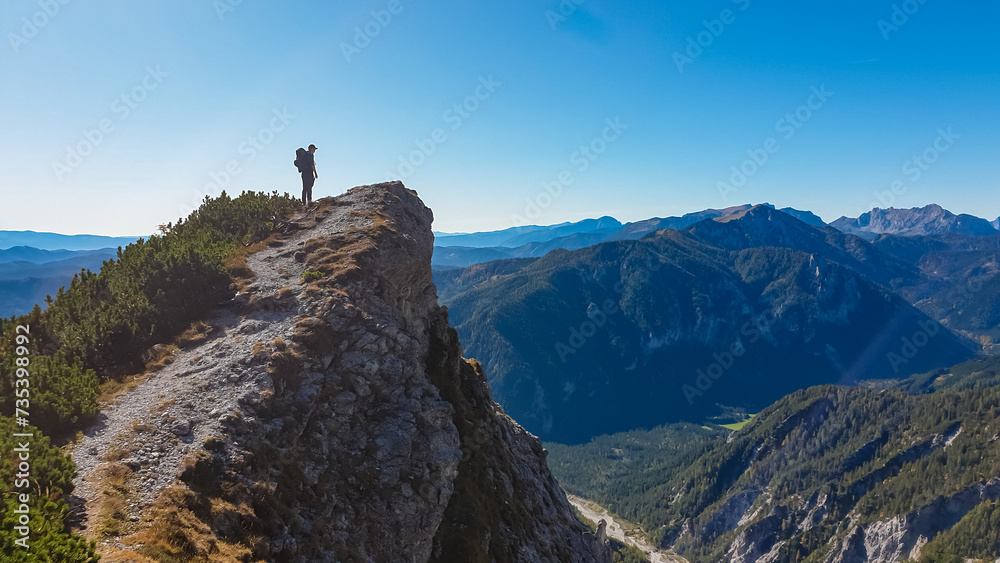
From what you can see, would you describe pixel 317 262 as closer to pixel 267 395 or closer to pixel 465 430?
pixel 267 395

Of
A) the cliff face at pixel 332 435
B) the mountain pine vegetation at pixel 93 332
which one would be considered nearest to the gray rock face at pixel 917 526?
the cliff face at pixel 332 435

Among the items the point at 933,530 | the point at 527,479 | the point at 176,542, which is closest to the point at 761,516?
the point at 933,530

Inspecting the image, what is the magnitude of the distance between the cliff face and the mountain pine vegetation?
1.39 m

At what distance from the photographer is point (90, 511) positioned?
48.5 feet

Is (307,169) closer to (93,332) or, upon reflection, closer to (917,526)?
(93,332)

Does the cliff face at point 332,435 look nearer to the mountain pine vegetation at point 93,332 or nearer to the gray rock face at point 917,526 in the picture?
the mountain pine vegetation at point 93,332

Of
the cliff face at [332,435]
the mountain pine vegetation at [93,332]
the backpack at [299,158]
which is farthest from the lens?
the backpack at [299,158]

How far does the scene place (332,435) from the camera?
78.2 feet

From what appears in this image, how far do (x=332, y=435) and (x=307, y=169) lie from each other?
29.5m

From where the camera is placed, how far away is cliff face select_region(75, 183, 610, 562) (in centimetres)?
1756

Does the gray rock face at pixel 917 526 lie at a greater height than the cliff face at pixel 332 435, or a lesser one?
lesser

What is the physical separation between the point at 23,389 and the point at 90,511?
25.2 feet

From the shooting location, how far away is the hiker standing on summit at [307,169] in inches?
1717

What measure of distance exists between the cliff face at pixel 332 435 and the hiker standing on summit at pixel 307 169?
813cm
